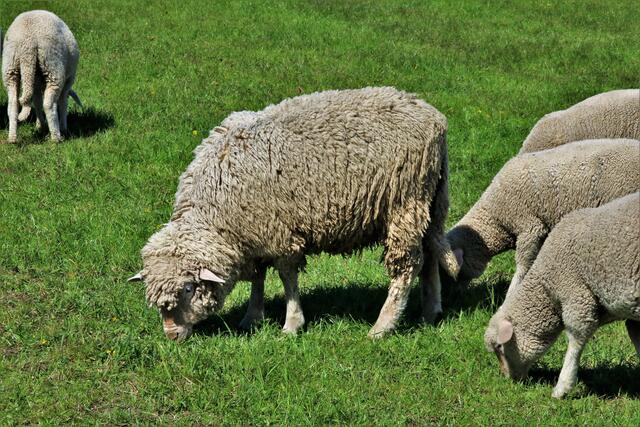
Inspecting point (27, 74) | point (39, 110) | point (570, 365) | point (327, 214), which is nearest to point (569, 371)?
point (570, 365)

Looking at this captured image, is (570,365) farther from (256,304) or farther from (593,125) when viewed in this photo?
(593,125)

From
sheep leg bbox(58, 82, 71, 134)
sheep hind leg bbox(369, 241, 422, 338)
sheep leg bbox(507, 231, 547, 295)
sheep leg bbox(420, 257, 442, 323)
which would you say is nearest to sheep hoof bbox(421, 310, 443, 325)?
sheep leg bbox(420, 257, 442, 323)

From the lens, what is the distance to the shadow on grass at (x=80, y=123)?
12.8m

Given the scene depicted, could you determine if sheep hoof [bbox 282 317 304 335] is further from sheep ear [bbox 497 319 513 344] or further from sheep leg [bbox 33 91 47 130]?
sheep leg [bbox 33 91 47 130]

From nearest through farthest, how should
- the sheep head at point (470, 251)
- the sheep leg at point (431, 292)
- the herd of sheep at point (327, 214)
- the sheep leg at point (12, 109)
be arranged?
the herd of sheep at point (327, 214)
the sheep leg at point (431, 292)
the sheep head at point (470, 251)
the sheep leg at point (12, 109)

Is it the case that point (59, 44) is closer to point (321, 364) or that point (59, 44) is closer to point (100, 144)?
point (100, 144)

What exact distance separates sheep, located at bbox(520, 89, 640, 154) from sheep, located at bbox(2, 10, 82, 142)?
6.06m

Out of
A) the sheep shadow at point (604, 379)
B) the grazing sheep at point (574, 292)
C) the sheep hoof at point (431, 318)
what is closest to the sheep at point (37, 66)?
the sheep hoof at point (431, 318)

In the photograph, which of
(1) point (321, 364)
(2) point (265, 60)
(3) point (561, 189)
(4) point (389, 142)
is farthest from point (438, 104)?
(1) point (321, 364)

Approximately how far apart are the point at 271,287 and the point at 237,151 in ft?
6.22

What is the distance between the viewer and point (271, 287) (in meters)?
8.88

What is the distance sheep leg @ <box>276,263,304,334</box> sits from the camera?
7.50 m

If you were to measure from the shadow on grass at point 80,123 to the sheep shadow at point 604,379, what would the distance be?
774 centimetres

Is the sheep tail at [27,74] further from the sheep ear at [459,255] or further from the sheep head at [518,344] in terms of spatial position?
the sheep head at [518,344]
